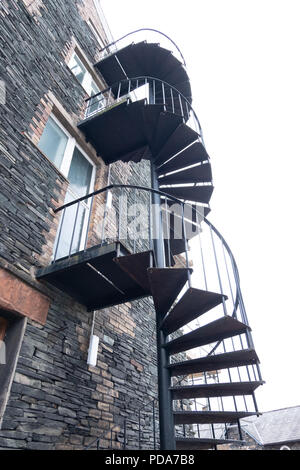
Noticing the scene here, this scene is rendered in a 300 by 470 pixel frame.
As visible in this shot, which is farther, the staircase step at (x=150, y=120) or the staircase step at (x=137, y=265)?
the staircase step at (x=150, y=120)

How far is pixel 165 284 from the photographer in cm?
289

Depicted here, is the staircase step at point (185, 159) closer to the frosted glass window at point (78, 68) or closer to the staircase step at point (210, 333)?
the frosted glass window at point (78, 68)

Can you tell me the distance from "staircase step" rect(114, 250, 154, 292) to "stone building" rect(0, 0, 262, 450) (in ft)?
0.05

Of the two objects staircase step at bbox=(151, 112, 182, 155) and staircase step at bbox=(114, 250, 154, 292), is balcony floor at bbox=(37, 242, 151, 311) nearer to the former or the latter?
staircase step at bbox=(114, 250, 154, 292)

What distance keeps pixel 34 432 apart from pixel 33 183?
240cm

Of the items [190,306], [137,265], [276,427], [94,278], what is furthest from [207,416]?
[276,427]

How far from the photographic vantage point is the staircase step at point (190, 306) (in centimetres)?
271

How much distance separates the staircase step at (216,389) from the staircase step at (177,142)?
3.32 m

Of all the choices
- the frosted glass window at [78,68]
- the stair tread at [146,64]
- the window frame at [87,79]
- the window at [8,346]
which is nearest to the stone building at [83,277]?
the window at [8,346]

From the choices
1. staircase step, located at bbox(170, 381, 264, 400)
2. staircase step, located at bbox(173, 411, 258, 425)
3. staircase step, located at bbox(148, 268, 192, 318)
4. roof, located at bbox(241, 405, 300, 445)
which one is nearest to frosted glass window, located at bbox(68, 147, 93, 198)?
staircase step, located at bbox(148, 268, 192, 318)

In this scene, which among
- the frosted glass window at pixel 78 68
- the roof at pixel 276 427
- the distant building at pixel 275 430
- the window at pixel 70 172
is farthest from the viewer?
the roof at pixel 276 427

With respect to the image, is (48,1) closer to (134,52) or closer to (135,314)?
(134,52)

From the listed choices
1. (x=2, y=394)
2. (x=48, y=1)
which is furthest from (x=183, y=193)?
(x=48, y=1)

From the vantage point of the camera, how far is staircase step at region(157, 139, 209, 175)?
183 inches
